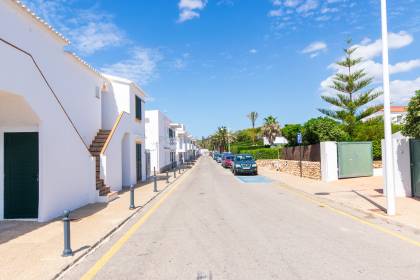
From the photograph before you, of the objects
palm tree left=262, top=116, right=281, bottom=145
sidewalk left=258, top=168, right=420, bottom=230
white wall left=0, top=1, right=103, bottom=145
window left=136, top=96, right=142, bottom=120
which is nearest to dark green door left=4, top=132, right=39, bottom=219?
white wall left=0, top=1, right=103, bottom=145

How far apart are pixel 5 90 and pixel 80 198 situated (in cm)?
567

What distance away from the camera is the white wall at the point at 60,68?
1105 cm

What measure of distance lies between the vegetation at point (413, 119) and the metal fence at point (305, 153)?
435 inches

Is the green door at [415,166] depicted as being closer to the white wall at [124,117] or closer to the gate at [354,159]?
the gate at [354,159]

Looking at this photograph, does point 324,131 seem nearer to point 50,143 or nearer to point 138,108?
point 138,108

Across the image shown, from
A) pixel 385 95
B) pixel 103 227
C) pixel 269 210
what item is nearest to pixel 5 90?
pixel 103 227

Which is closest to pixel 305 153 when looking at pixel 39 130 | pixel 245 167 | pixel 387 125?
pixel 245 167

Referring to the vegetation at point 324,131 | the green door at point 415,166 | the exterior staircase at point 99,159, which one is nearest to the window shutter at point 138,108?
the exterior staircase at point 99,159

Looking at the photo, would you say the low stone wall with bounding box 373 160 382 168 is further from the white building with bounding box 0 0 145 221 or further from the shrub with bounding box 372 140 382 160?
the white building with bounding box 0 0 145 221

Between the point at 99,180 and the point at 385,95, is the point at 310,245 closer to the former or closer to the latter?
the point at 385,95

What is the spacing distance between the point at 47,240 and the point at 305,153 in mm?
22535

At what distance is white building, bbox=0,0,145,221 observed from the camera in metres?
9.42

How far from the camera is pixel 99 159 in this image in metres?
16.1

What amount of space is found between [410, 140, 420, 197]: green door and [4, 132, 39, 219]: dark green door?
13.2 meters
